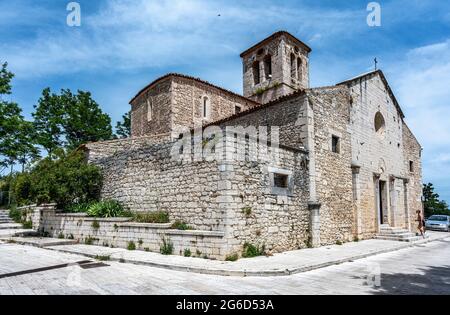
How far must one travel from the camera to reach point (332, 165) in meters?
13.7

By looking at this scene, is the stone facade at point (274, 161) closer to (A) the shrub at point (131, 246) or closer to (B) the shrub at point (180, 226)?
(B) the shrub at point (180, 226)

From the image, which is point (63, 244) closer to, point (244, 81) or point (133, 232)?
point (133, 232)

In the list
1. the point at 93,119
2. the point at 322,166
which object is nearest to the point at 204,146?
the point at 322,166

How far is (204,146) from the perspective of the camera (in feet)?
33.6

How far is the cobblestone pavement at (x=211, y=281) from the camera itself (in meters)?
5.89

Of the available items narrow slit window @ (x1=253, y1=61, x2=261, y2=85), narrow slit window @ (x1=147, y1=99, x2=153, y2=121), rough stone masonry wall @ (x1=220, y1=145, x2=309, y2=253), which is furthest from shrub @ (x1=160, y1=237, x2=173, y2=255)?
narrow slit window @ (x1=253, y1=61, x2=261, y2=85)

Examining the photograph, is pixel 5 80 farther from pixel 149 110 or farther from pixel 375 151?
pixel 375 151

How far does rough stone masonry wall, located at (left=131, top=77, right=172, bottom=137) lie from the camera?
19.3 meters

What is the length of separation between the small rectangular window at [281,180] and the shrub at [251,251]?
2.32m

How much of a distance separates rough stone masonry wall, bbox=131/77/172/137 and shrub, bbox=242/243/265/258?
10893 millimetres

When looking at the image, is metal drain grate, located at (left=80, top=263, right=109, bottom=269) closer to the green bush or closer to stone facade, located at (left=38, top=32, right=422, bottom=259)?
stone facade, located at (left=38, top=32, right=422, bottom=259)

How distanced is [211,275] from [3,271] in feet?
15.5

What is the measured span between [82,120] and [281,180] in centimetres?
3069

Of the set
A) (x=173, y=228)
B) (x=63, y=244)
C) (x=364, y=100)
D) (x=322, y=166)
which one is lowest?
(x=63, y=244)
